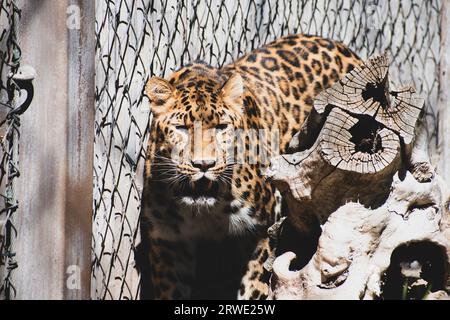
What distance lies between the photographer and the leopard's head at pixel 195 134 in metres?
5.01

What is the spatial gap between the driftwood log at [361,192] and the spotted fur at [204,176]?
1.51 ft

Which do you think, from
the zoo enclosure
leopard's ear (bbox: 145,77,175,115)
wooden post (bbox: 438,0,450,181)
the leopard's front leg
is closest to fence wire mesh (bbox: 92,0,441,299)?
the zoo enclosure

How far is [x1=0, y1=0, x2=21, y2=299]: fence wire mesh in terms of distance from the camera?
192 inches

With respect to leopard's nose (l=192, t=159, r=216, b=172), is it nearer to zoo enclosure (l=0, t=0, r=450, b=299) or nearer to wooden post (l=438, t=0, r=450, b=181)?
zoo enclosure (l=0, t=0, r=450, b=299)

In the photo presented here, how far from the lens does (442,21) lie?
24.8ft

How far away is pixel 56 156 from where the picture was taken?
16.5 ft

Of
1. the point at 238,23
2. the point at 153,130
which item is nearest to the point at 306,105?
the point at 238,23

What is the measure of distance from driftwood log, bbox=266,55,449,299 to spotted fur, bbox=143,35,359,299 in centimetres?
46

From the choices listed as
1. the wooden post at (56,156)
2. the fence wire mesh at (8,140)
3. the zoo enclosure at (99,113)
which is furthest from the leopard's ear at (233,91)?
the fence wire mesh at (8,140)

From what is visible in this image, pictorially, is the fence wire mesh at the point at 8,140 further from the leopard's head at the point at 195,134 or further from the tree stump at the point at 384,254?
the tree stump at the point at 384,254

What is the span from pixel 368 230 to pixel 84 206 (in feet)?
5.61

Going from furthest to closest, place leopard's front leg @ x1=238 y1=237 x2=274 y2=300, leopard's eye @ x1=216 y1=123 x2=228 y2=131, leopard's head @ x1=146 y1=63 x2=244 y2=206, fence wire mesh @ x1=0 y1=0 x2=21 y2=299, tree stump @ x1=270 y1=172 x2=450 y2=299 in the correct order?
1. leopard's front leg @ x1=238 y1=237 x2=274 y2=300
2. leopard's eye @ x1=216 y1=123 x2=228 y2=131
3. leopard's head @ x1=146 y1=63 x2=244 y2=206
4. fence wire mesh @ x1=0 y1=0 x2=21 y2=299
5. tree stump @ x1=270 y1=172 x2=450 y2=299

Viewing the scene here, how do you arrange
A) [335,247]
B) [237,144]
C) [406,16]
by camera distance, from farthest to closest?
[406,16] → [237,144] → [335,247]

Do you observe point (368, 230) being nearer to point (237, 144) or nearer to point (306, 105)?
point (237, 144)
